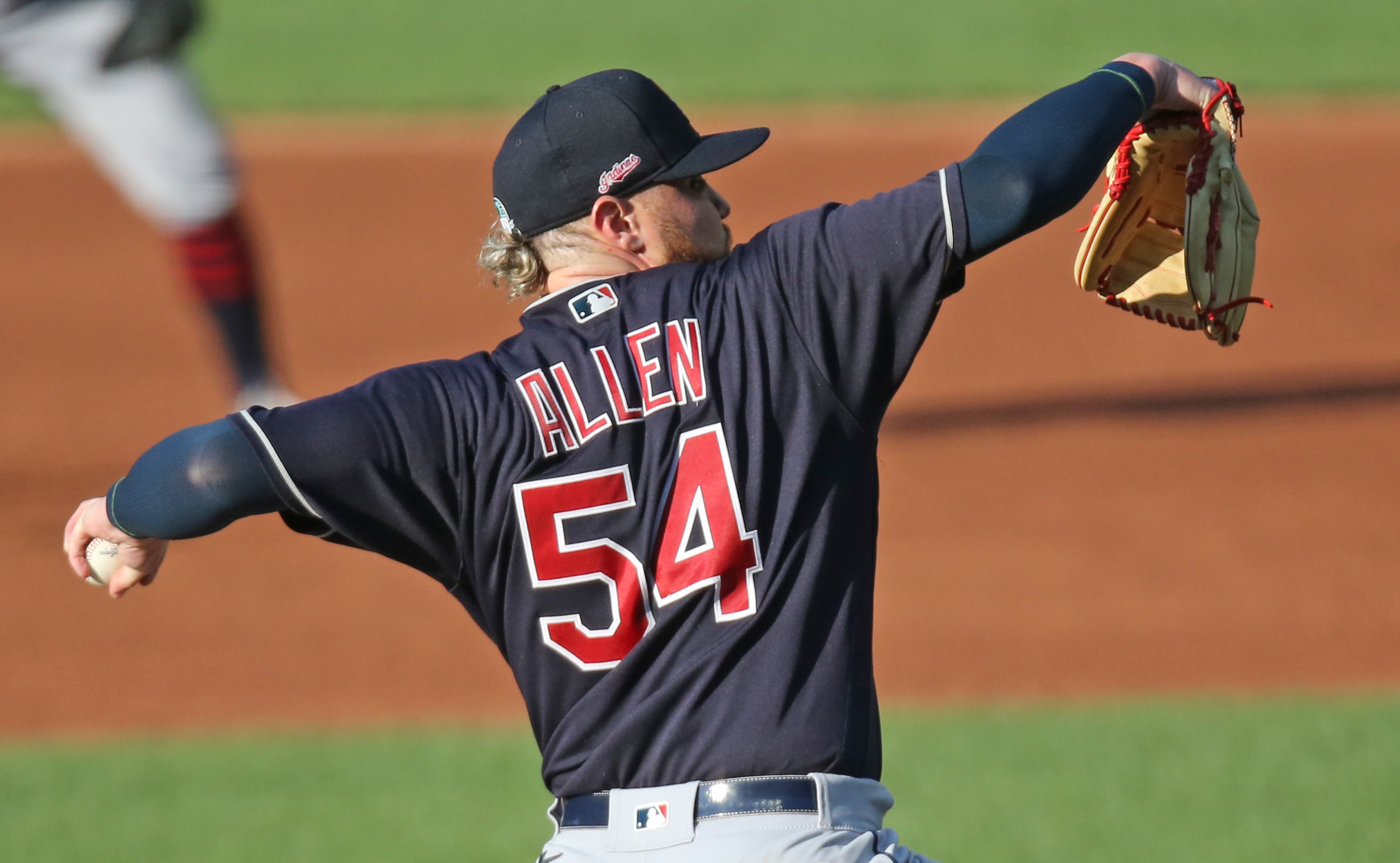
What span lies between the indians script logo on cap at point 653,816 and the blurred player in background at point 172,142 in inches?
182

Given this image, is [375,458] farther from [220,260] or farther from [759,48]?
[759,48]

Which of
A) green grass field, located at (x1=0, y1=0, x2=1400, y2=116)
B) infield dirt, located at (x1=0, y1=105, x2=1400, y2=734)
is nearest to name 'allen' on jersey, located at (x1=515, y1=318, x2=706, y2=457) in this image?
infield dirt, located at (x1=0, y1=105, x2=1400, y2=734)

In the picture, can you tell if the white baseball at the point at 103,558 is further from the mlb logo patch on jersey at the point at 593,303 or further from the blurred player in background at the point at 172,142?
the blurred player in background at the point at 172,142

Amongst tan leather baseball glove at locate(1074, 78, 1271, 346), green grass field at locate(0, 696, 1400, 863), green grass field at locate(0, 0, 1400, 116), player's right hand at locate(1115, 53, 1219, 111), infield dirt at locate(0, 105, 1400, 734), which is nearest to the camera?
player's right hand at locate(1115, 53, 1219, 111)

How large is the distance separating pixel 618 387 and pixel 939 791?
9.08 ft

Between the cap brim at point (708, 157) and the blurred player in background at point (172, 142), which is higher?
the blurred player in background at point (172, 142)

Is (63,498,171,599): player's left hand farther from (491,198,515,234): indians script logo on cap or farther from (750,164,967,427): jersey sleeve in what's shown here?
(750,164,967,427): jersey sleeve

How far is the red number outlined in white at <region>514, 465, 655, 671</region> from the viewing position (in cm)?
205

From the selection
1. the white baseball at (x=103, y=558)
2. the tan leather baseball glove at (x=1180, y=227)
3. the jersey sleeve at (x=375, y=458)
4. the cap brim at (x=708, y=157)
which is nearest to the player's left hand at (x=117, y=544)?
the white baseball at (x=103, y=558)

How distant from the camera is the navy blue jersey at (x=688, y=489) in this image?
204cm

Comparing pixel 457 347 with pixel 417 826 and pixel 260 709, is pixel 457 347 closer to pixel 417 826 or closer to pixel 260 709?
pixel 260 709

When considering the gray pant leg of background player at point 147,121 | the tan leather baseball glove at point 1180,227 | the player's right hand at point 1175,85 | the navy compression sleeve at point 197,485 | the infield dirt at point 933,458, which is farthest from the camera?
the gray pant leg of background player at point 147,121

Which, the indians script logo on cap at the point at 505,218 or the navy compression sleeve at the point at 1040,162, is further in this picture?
the indians script logo on cap at the point at 505,218

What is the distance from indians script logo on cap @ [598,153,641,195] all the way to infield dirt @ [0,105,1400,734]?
10.8 ft
